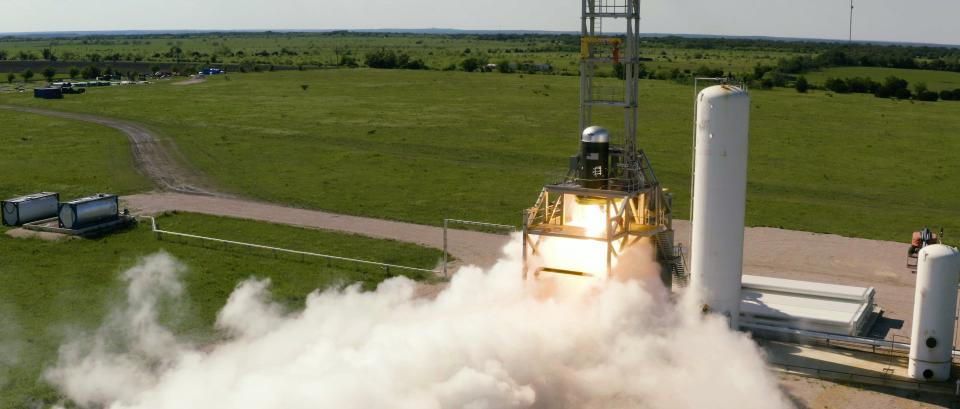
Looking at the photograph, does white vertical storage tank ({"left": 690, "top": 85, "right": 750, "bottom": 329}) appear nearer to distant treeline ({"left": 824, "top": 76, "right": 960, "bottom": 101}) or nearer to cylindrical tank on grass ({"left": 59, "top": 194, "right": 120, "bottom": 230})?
cylindrical tank on grass ({"left": 59, "top": 194, "right": 120, "bottom": 230})

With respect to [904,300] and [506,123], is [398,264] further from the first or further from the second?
[506,123]

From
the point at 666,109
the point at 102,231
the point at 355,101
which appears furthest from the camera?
the point at 355,101

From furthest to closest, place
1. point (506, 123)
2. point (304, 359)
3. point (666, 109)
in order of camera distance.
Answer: point (666, 109) < point (506, 123) < point (304, 359)

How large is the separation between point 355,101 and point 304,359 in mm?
94184

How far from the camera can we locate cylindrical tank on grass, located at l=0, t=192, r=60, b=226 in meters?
50.6

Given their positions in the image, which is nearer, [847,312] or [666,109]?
[847,312]

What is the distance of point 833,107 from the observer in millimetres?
107688

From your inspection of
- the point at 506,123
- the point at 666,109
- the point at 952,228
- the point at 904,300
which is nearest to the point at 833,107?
the point at 666,109

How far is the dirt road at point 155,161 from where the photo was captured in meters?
65.0

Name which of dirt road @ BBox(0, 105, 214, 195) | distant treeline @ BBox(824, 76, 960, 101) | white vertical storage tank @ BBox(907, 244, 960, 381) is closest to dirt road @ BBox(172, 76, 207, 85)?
dirt road @ BBox(0, 105, 214, 195)

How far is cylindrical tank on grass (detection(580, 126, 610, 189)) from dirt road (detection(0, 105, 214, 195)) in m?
36.8

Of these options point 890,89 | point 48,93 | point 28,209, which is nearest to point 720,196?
point 28,209

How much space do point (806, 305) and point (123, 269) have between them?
30.9m

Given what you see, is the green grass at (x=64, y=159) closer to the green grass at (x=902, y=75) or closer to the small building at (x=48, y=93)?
the small building at (x=48, y=93)
